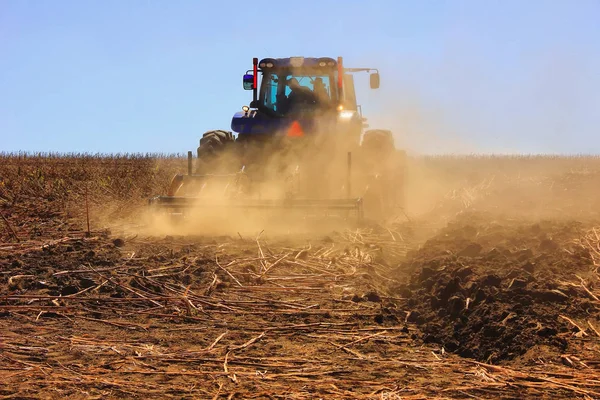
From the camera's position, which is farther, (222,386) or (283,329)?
(283,329)

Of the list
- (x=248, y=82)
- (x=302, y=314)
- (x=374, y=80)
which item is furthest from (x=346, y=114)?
(x=302, y=314)

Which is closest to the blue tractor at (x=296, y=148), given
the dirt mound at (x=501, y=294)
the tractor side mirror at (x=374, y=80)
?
the tractor side mirror at (x=374, y=80)

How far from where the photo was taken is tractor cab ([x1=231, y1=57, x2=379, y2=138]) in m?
13.9

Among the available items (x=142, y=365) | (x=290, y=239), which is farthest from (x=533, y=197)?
(x=142, y=365)

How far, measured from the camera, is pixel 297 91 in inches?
563

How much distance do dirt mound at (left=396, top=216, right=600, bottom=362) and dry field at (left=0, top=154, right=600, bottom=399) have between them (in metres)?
0.02

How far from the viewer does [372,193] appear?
13.9 m

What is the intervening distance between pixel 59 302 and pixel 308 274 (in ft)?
9.72

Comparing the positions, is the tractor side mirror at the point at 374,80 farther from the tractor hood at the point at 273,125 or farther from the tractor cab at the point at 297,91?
the tractor hood at the point at 273,125

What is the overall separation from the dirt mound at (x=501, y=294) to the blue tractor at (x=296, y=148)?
12.9ft

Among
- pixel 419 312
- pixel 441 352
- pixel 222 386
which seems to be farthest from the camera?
pixel 419 312

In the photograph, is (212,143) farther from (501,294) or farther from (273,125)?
(501,294)

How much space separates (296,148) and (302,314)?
7.31m

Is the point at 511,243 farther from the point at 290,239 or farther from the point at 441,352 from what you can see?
the point at 441,352
